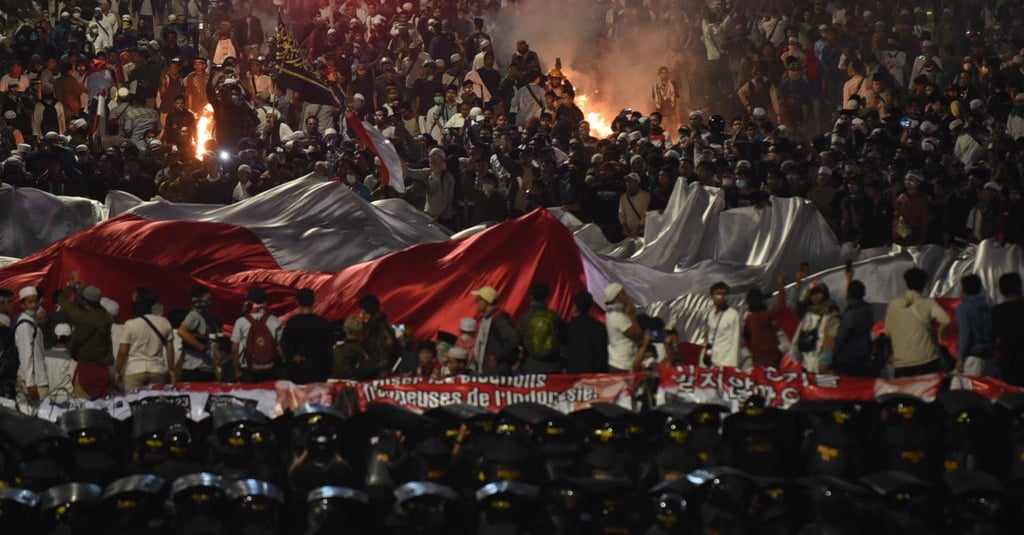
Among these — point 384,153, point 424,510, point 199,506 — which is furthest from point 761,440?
point 384,153

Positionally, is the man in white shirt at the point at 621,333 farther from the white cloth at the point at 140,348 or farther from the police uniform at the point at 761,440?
the white cloth at the point at 140,348

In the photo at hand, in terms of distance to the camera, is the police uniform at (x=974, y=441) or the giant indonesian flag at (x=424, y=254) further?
the giant indonesian flag at (x=424, y=254)

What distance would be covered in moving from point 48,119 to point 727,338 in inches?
571

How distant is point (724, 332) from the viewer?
17000mm

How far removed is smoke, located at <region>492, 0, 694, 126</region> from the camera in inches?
1215

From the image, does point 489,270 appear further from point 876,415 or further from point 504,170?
point 876,415

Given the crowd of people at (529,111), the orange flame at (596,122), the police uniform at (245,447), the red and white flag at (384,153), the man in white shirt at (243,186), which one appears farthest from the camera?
the orange flame at (596,122)

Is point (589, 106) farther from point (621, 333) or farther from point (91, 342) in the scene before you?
point (91, 342)

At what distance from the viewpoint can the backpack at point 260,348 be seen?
55.5ft

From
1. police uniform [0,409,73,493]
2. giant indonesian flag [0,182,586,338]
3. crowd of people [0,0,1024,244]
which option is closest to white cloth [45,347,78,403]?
giant indonesian flag [0,182,586,338]

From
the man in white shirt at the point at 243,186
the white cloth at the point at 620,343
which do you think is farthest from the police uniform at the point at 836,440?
the man in white shirt at the point at 243,186

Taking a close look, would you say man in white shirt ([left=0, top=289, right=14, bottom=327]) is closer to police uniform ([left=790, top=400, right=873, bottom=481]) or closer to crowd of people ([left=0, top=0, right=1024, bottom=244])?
crowd of people ([left=0, top=0, right=1024, bottom=244])

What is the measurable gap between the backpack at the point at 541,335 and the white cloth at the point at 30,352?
4244 millimetres

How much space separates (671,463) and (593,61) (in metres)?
18.5
